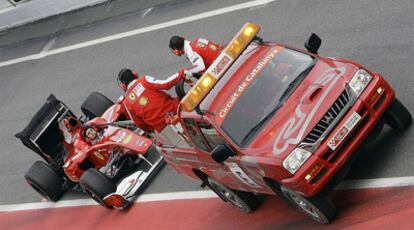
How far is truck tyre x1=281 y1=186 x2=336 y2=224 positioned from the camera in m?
8.62

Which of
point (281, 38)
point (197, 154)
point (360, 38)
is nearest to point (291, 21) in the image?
point (281, 38)

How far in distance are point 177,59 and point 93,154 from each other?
12.9ft

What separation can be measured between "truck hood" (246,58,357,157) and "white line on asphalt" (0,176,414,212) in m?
1.40

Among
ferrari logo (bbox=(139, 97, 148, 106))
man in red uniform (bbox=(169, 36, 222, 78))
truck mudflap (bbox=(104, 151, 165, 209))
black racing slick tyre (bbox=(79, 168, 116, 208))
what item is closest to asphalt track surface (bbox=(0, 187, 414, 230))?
truck mudflap (bbox=(104, 151, 165, 209))

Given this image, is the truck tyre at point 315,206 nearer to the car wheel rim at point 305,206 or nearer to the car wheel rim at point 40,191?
the car wheel rim at point 305,206

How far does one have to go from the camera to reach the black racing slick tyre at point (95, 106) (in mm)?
14236

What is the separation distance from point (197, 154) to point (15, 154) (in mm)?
8326

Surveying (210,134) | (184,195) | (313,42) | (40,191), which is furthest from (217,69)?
(40,191)

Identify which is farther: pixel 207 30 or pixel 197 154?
pixel 207 30

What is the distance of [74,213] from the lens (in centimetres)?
1372

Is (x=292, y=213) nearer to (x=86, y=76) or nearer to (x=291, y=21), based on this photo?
(x=291, y=21)

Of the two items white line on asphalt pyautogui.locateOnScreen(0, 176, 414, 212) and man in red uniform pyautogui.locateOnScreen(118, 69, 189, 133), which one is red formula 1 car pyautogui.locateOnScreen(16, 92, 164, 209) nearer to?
white line on asphalt pyautogui.locateOnScreen(0, 176, 414, 212)

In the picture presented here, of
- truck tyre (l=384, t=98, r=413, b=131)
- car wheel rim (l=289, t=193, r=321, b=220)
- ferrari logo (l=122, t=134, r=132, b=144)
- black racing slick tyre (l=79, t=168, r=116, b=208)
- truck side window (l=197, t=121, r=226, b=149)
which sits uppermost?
truck tyre (l=384, t=98, r=413, b=131)

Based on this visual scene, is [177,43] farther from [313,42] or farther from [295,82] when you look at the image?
[295,82]
